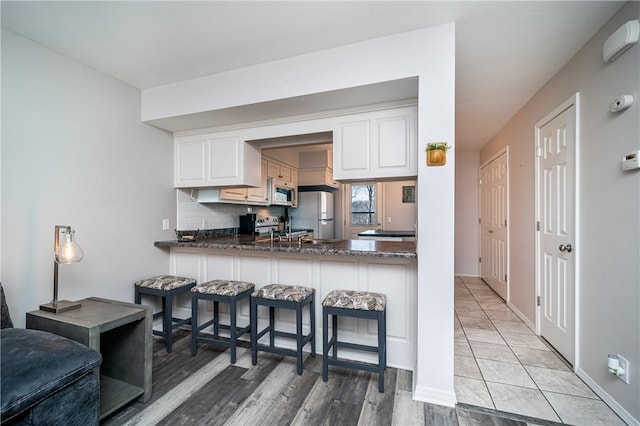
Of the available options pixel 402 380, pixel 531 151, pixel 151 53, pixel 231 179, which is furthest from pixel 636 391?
pixel 151 53

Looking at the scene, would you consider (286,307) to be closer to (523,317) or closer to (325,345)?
(325,345)

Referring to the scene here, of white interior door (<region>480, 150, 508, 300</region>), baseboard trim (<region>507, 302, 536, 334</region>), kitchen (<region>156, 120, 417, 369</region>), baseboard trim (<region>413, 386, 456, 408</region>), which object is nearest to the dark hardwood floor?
baseboard trim (<region>413, 386, 456, 408</region>)

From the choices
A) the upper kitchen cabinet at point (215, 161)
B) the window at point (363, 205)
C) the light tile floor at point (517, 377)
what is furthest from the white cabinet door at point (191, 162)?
the window at point (363, 205)

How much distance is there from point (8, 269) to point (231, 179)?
1.72 m

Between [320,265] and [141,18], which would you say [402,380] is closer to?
[320,265]

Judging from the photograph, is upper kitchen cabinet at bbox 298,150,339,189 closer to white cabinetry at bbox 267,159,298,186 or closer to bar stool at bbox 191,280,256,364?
white cabinetry at bbox 267,159,298,186

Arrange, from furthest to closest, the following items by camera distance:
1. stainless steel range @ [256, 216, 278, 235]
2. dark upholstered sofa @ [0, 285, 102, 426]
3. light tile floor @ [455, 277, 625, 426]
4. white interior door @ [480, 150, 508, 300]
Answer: stainless steel range @ [256, 216, 278, 235]
white interior door @ [480, 150, 508, 300]
light tile floor @ [455, 277, 625, 426]
dark upholstered sofa @ [0, 285, 102, 426]

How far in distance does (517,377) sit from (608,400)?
19.1 inches

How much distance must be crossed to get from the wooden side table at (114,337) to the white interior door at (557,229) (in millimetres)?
3167

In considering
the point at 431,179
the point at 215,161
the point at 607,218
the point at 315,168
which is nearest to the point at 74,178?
the point at 215,161

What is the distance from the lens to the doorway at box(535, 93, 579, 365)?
2201 millimetres

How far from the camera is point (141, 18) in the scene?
1.77 m

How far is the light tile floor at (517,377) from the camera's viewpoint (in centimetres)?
174

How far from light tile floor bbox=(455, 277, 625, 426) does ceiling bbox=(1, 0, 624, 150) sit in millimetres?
2475
